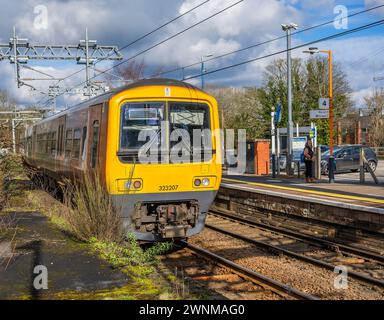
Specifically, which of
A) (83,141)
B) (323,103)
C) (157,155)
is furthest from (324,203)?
(323,103)

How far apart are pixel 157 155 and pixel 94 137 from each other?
154cm

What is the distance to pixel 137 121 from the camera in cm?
888

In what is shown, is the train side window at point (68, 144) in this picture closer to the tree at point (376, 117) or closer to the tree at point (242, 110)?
the tree at point (242, 110)

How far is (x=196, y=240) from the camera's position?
36.0ft

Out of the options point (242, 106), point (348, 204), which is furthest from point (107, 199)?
point (242, 106)

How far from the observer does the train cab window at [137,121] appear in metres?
8.77

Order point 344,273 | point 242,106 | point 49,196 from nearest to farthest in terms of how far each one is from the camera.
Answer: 1. point 344,273
2. point 49,196
3. point 242,106

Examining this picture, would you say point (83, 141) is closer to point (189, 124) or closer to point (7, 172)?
point (7, 172)

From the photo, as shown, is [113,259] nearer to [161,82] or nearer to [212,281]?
[212,281]

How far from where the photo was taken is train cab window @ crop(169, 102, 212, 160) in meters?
9.07

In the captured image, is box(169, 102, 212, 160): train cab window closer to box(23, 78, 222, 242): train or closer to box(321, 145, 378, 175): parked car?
box(23, 78, 222, 242): train

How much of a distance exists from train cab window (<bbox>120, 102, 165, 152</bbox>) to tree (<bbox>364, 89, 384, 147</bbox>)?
43.9 metres

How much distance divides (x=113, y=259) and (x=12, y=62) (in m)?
21.5

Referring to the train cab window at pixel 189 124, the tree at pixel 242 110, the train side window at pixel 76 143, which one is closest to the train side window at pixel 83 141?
the train side window at pixel 76 143
